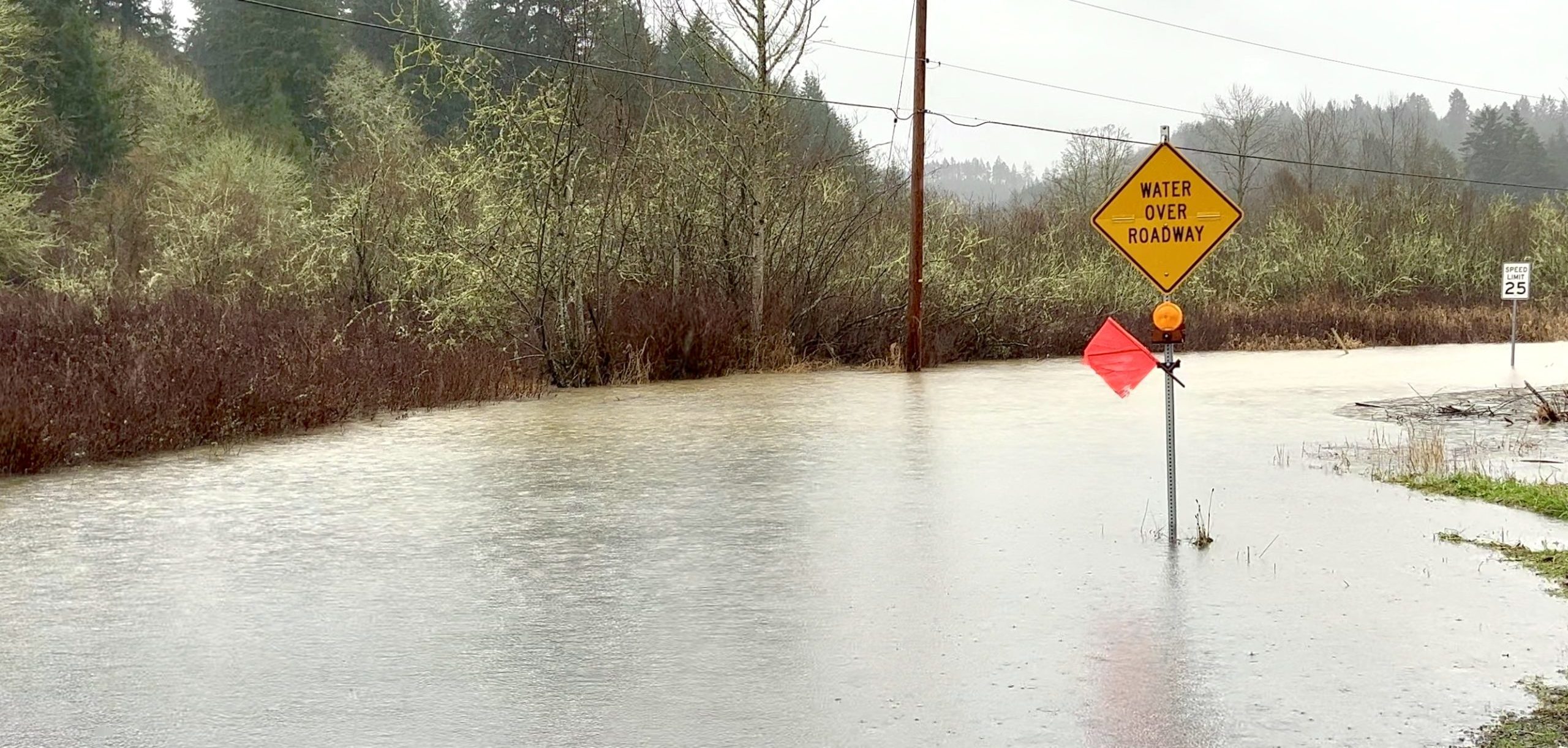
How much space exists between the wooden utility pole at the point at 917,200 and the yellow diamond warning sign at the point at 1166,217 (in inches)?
641

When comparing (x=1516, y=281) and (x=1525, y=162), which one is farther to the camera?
(x=1525, y=162)

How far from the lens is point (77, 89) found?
5150cm

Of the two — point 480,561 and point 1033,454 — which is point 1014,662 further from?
point 1033,454

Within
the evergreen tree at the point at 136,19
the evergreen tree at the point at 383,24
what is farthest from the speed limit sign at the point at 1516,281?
the evergreen tree at the point at 136,19

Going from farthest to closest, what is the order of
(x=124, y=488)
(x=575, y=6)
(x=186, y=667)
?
(x=575, y=6)
(x=124, y=488)
(x=186, y=667)

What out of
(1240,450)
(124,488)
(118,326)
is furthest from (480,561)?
(118,326)

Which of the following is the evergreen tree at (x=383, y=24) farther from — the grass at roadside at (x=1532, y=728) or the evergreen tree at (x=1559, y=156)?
the evergreen tree at (x=1559, y=156)

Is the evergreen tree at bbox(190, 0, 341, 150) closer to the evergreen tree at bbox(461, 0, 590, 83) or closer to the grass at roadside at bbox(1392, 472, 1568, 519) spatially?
the evergreen tree at bbox(461, 0, 590, 83)

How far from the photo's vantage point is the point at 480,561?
8.57 metres

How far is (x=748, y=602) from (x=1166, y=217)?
393 centimetres

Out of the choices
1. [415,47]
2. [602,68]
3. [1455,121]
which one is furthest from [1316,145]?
[1455,121]

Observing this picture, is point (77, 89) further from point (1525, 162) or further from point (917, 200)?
point (1525, 162)

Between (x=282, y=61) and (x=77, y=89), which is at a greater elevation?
(x=282, y=61)

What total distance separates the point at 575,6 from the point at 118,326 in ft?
29.8
